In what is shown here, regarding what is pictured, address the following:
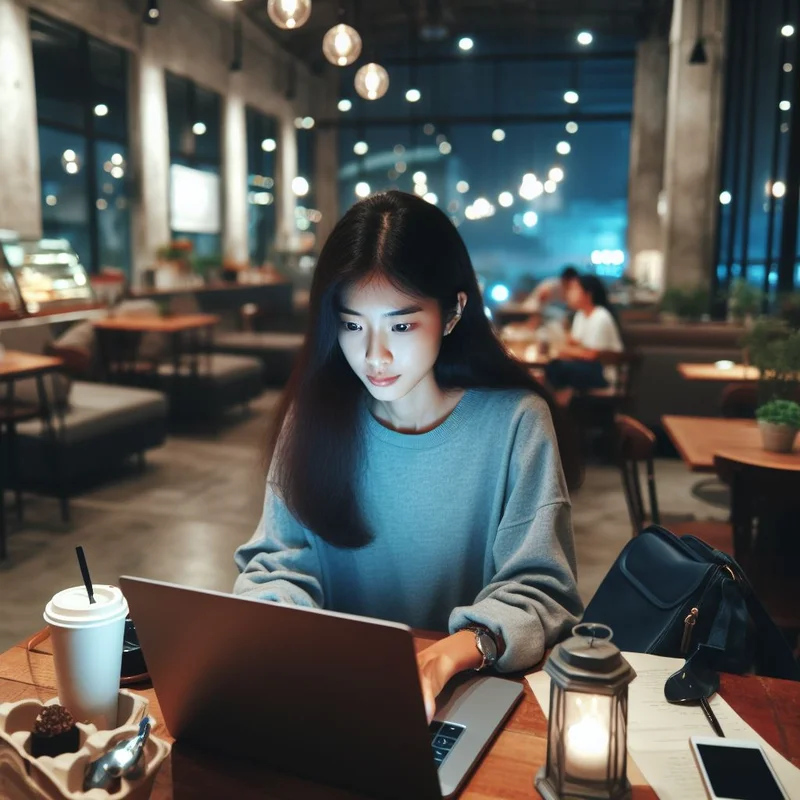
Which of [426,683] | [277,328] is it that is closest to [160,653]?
[426,683]

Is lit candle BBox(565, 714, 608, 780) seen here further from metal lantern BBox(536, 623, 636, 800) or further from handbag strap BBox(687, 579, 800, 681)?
handbag strap BBox(687, 579, 800, 681)

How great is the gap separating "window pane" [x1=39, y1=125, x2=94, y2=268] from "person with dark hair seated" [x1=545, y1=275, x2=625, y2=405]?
5.22 metres

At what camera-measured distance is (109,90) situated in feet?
31.3

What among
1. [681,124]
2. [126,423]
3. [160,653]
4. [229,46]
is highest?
[229,46]

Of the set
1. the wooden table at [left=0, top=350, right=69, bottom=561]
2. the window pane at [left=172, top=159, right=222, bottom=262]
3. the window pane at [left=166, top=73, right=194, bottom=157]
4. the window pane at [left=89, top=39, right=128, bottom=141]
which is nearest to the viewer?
the wooden table at [left=0, top=350, right=69, bottom=561]

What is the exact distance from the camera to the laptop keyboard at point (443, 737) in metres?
0.96

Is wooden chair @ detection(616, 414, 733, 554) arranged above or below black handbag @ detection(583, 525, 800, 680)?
below

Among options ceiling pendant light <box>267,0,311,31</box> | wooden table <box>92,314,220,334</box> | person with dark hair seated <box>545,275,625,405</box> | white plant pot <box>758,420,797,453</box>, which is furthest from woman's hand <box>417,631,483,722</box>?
wooden table <box>92,314,220,334</box>

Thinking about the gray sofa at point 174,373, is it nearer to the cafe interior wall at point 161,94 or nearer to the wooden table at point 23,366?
the cafe interior wall at point 161,94

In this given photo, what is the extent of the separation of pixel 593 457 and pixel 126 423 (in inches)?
130

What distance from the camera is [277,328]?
10531 mm

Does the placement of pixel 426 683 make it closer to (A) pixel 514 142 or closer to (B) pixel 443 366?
(B) pixel 443 366

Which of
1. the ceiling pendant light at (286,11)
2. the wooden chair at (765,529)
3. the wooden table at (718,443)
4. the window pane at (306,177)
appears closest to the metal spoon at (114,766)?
the wooden chair at (765,529)

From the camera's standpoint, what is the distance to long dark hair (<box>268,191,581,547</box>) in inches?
52.5
